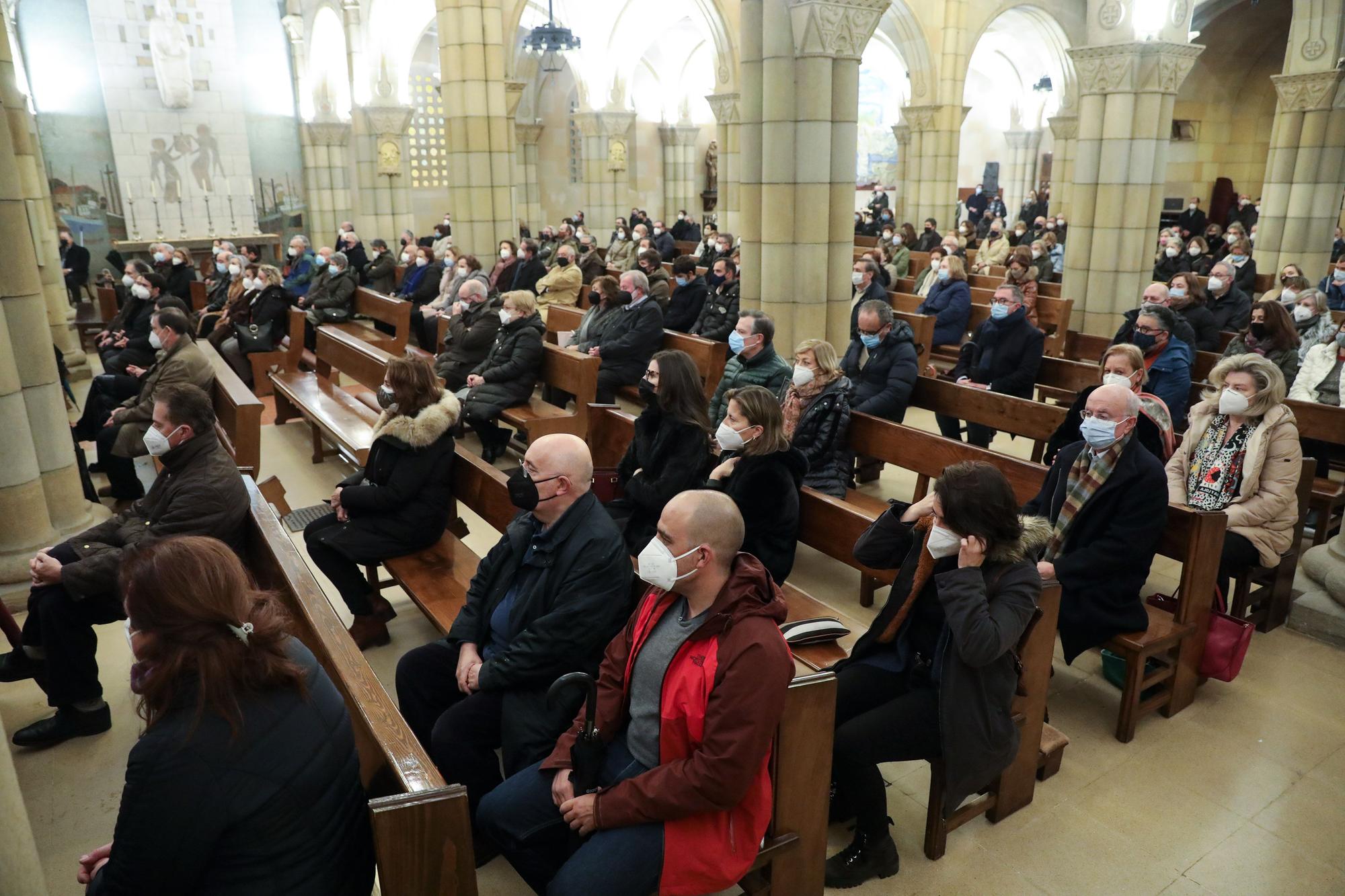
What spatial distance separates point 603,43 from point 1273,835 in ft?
63.5

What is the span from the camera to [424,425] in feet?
14.0

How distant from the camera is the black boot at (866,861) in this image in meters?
2.88

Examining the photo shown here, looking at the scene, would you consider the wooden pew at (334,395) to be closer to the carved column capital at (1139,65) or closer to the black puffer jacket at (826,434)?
the black puffer jacket at (826,434)

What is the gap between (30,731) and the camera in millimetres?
3639

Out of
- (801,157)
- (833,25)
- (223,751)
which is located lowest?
(223,751)

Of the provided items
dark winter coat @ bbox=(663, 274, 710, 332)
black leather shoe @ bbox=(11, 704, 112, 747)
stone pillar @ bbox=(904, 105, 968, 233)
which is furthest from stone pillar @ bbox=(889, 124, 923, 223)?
black leather shoe @ bbox=(11, 704, 112, 747)

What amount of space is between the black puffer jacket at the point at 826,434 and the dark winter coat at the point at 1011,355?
2.18 m

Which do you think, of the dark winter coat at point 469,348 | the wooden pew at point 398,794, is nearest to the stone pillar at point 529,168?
the dark winter coat at point 469,348

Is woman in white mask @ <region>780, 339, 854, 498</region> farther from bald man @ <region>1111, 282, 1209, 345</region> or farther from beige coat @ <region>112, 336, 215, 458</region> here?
beige coat @ <region>112, 336, 215, 458</region>

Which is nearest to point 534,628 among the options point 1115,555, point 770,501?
point 770,501

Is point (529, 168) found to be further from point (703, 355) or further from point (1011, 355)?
point (1011, 355)

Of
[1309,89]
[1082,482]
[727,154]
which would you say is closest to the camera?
[1082,482]

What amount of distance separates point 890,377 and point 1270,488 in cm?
220

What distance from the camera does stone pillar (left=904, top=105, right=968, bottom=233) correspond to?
16.8m
